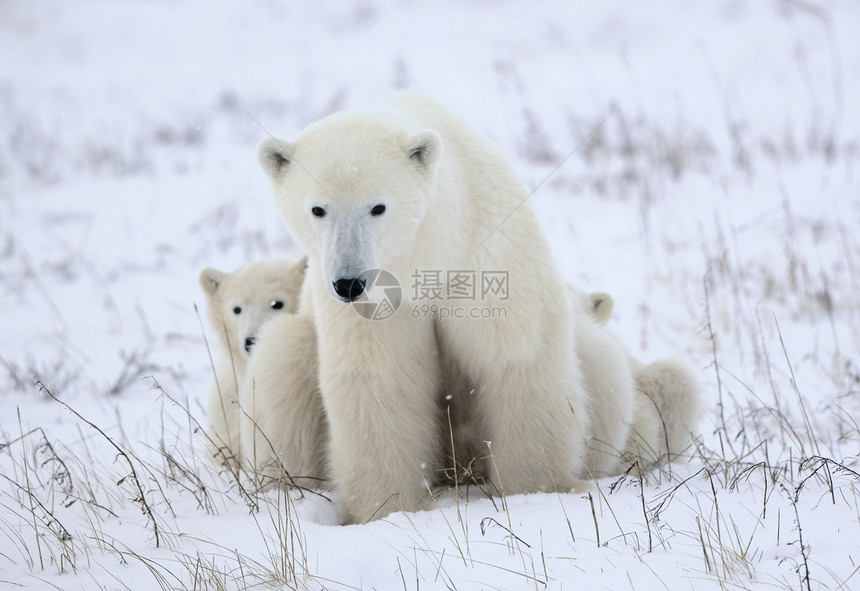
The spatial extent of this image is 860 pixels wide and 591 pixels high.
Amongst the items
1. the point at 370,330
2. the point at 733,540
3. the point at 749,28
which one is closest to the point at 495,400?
the point at 370,330

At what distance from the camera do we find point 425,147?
2.87 m

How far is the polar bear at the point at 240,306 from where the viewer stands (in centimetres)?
414

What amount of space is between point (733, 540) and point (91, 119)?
588 inches

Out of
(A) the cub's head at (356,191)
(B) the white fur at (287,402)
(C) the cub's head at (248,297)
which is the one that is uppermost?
(A) the cub's head at (356,191)

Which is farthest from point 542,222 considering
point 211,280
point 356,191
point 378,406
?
point 356,191

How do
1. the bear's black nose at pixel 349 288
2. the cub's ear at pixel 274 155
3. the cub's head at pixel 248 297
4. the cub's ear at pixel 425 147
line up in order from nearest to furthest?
the bear's black nose at pixel 349 288
the cub's ear at pixel 425 147
the cub's ear at pixel 274 155
the cub's head at pixel 248 297

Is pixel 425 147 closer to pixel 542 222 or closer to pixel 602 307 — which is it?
pixel 602 307

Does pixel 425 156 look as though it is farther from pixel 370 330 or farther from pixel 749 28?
pixel 749 28

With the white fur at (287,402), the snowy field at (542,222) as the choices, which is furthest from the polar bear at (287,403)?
the snowy field at (542,222)

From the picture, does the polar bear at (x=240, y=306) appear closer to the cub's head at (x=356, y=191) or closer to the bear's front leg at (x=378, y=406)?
the bear's front leg at (x=378, y=406)

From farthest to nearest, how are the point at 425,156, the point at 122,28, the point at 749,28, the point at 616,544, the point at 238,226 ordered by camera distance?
the point at 122,28
the point at 749,28
the point at 238,226
the point at 425,156
the point at 616,544

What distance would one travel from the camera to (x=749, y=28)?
15.9 meters

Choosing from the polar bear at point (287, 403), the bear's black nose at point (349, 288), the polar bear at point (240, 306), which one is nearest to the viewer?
the bear's black nose at point (349, 288)

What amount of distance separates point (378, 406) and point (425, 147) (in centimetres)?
108
